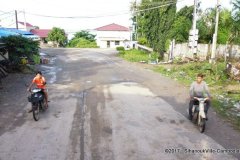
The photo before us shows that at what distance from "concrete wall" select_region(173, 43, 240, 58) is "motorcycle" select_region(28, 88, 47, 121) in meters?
19.1

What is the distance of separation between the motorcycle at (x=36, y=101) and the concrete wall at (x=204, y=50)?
62.8 ft

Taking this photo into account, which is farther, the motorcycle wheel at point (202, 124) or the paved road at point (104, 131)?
the motorcycle wheel at point (202, 124)

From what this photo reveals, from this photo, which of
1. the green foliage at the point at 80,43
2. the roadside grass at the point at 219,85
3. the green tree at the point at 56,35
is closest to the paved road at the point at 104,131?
the roadside grass at the point at 219,85

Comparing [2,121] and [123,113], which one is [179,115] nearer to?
[123,113]

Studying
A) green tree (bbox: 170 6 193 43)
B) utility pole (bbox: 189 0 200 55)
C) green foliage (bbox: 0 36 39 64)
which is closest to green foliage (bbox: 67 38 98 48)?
green tree (bbox: 170 6 193 43)

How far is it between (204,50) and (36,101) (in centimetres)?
2120

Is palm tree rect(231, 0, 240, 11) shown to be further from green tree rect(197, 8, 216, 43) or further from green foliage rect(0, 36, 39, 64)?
green foliage rect(0, 36, 39, 64)

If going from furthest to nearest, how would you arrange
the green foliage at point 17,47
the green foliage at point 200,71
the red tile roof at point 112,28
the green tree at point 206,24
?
the red tile roof at point 112,28, the green tree at point 206,24, the green foliage at point 17,47, the green foliage at point 200,71

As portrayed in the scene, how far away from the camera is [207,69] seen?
20406 millimetres

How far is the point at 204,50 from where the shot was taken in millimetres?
28609

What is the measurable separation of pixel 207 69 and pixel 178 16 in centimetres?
1463

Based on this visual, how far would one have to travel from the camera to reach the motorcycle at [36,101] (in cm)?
1060

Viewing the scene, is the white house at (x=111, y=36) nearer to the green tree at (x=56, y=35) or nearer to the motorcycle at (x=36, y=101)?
the green tree at (x=56, y=35)

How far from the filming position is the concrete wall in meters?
26.1
